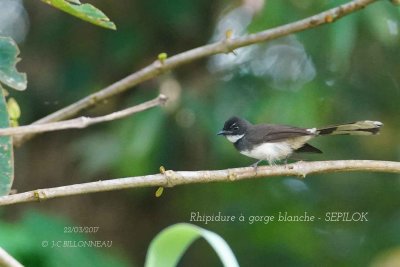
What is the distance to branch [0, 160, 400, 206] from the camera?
1940 millimetres

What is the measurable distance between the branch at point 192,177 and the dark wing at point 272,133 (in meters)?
0.82

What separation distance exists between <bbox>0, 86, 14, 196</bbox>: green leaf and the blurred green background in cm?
181

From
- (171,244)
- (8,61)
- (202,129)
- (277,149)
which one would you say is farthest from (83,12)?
(202,129)

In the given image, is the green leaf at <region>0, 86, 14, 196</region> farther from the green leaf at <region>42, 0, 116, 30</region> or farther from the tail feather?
the tail feather

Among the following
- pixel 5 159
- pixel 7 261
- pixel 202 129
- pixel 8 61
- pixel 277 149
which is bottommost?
pixel 7 261

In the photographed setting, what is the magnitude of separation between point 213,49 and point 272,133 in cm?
93

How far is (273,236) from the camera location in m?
4.47

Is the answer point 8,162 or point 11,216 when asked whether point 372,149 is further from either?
point 8,162

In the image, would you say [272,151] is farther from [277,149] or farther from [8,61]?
[8,61]

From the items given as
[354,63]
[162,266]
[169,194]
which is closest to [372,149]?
[354,63]

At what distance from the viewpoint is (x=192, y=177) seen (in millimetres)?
2111

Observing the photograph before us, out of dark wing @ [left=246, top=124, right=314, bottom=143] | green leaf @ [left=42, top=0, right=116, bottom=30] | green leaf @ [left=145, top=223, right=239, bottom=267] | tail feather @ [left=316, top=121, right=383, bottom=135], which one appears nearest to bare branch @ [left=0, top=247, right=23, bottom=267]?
green leaf @ [left=145, top=223, right=239, bottom=267]

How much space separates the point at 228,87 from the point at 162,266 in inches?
123

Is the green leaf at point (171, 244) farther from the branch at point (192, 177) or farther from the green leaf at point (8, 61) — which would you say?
the green leaf at point (8, 61)
